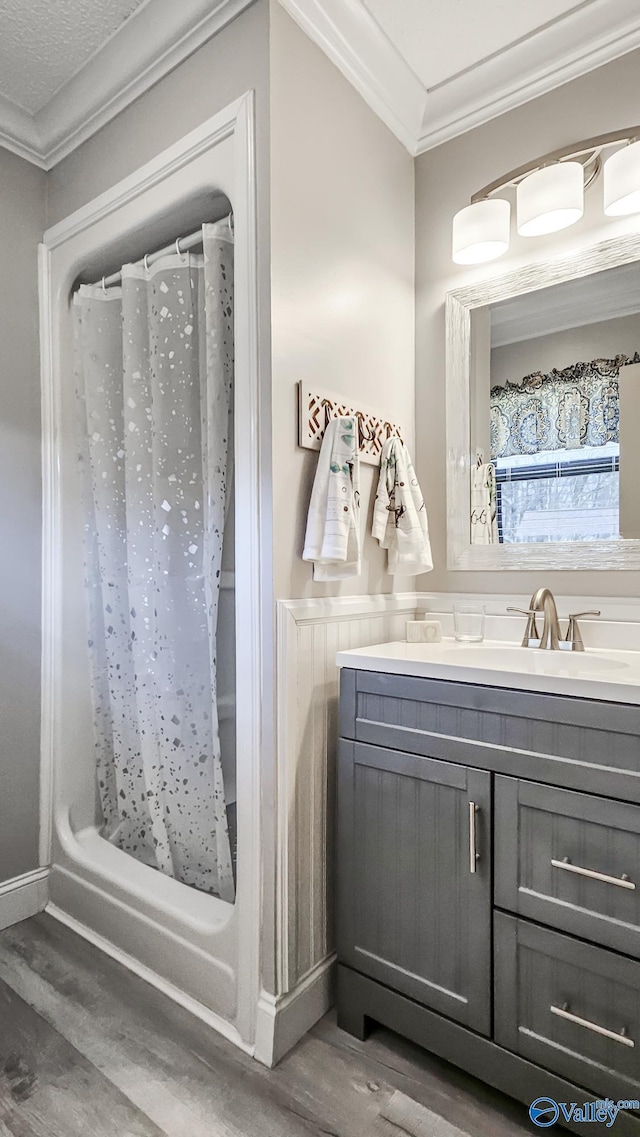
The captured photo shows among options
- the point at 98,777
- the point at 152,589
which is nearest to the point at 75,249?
the point at 152,589

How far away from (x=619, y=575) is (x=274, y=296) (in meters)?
1.13

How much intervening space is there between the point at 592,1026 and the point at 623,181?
1.87 metres

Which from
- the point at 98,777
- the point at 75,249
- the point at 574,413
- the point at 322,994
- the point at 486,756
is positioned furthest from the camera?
the point at 98,777

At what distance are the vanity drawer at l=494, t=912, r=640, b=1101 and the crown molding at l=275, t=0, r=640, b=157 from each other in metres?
2.14

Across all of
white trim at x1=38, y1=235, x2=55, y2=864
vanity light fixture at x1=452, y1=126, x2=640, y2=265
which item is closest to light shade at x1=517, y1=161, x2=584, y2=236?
vanity light fixture at x1=452, y1=126, x2=640, y2=265

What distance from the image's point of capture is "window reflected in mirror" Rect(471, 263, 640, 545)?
5.35ft

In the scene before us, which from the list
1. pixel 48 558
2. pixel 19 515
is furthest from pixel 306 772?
pixel 19 515

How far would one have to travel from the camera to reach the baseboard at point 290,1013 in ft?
4.60

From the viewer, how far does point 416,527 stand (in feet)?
5.75

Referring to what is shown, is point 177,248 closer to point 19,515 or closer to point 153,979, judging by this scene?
point 19,515

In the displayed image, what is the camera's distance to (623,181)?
1.52 m

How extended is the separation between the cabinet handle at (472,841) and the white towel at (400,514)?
710mm

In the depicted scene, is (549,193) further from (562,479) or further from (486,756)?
(486,756)

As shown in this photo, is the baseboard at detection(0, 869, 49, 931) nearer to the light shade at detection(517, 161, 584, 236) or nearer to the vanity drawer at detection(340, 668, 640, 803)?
the vanity drawer at detection(340, 668, 640, 803)
